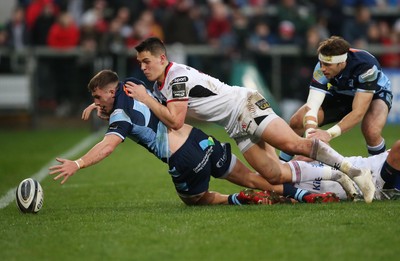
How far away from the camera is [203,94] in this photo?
9.23 m

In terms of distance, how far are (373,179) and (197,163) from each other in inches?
76.0

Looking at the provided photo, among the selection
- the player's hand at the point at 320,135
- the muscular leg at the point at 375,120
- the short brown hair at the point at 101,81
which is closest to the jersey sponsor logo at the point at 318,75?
the muscular leg at the point at 375,120

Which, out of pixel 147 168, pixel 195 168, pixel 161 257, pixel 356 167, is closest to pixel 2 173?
pixel 147 168

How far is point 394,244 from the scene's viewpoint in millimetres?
6855

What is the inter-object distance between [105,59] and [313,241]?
1416 centimetres

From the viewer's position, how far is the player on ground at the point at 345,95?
32.6 ft

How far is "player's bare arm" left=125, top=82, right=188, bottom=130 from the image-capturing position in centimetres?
886

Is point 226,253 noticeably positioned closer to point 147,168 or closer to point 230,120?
point 230,120

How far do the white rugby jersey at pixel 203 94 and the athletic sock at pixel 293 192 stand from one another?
0.88m

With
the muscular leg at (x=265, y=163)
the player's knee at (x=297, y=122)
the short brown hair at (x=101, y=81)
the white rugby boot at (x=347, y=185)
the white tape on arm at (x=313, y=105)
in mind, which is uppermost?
the short brown hair at (x=101, y=81)

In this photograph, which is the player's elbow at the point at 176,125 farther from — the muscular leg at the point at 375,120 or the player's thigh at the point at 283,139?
the muscular leg at the point at 375,120

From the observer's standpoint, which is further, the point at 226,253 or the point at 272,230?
the point at 272,230

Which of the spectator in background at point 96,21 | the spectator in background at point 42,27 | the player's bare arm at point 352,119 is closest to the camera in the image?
the player's bare arm at point 352,119

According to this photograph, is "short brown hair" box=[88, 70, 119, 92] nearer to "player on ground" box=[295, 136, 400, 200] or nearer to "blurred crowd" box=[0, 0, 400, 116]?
"player on ground" box=[295, 136, 400, 200]
